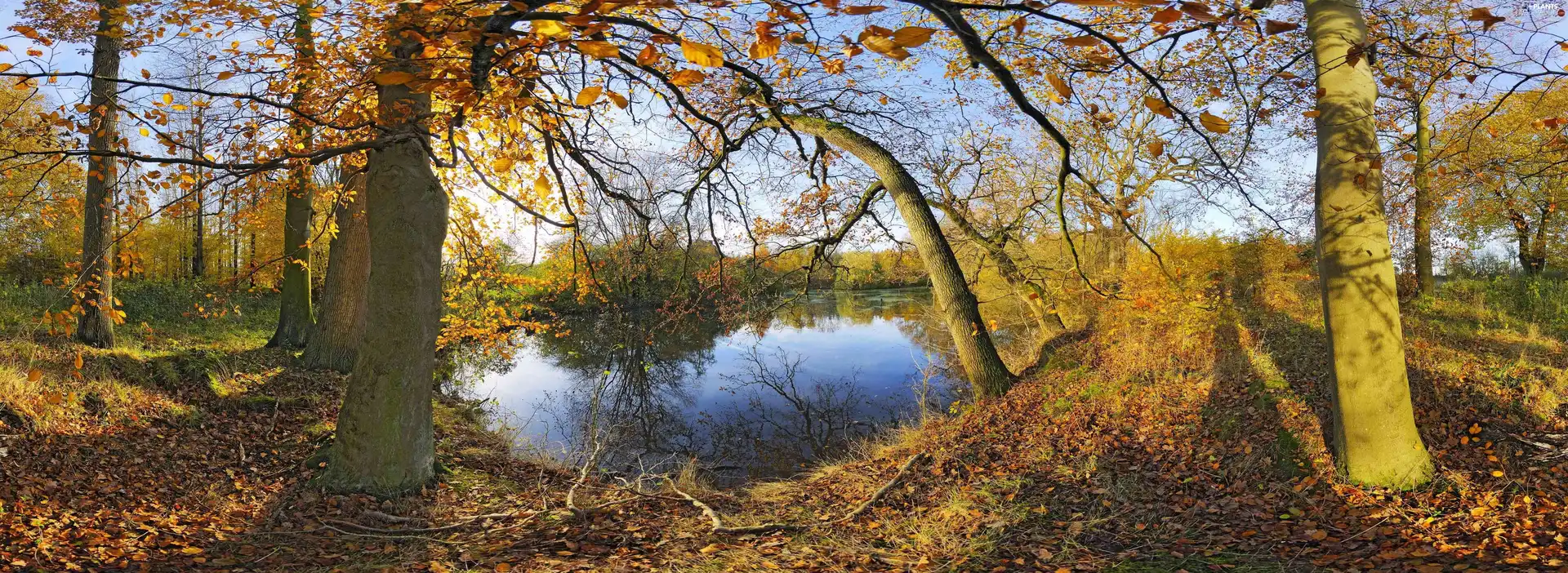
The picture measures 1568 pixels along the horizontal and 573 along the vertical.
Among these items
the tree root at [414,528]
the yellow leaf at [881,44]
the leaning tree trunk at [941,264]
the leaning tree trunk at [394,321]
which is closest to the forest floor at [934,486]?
the tree root at [414,528]

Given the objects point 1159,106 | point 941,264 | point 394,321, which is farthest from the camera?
point 941,264

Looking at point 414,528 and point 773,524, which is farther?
point 773,524

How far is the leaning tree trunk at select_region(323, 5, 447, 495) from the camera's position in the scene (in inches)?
193

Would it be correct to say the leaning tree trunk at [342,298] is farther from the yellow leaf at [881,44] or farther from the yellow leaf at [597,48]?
the yellow leaf at [881,44]

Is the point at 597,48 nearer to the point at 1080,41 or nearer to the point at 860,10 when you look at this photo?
the point at 860,10

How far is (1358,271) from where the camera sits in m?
4.66

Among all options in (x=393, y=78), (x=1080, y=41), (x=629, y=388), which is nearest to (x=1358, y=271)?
(x=1080, y=41)

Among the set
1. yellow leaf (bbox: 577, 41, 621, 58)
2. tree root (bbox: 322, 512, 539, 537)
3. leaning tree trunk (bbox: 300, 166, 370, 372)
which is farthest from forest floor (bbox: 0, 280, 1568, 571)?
yellow leaf (bbox: 577, 41, 621, 58)

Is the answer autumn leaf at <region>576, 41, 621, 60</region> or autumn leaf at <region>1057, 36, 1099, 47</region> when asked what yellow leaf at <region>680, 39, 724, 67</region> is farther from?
autumn leaf at <region>1057, 36, 1099, 47</region>

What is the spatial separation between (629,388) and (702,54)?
11.9 meters

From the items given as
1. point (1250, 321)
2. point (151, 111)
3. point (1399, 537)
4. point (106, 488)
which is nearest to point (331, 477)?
point (106, 488)

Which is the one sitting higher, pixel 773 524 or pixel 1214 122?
pixel 1214 122

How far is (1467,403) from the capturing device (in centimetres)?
572

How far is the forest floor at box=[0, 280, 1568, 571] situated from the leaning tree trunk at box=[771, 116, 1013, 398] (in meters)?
0.43
